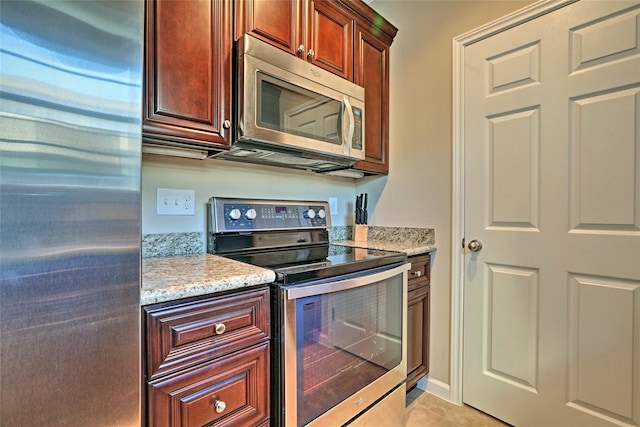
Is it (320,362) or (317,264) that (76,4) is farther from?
(320,362)

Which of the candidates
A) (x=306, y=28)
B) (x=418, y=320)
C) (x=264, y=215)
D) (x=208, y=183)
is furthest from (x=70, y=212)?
(x=418, y=320)

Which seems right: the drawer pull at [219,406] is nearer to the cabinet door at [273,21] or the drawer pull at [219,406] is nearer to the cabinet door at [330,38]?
the cabinet door at [273,21]

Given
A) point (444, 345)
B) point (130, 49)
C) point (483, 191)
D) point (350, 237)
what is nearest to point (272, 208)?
point (350, 237)

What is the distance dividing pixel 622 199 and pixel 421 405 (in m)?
1.44

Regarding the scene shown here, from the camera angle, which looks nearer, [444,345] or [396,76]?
[444,345]

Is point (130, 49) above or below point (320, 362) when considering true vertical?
above

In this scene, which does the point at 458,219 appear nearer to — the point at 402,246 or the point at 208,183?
the point at 402,246

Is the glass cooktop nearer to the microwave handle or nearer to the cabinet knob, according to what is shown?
the cabinet knob

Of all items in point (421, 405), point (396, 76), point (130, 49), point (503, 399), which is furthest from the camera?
point (396, 76)

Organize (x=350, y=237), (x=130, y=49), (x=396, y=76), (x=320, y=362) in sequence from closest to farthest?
(x=130, y=49) → (x=320, y=362) → (x=396, y=76) → (x=350, y=237)

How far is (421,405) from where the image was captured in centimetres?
176

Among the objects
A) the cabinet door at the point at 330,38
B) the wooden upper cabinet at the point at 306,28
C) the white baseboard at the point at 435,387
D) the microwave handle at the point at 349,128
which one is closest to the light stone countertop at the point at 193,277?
the microwave handle at the point at 349,128

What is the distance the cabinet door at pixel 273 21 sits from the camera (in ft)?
4.28

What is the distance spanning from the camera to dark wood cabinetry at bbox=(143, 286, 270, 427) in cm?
83
